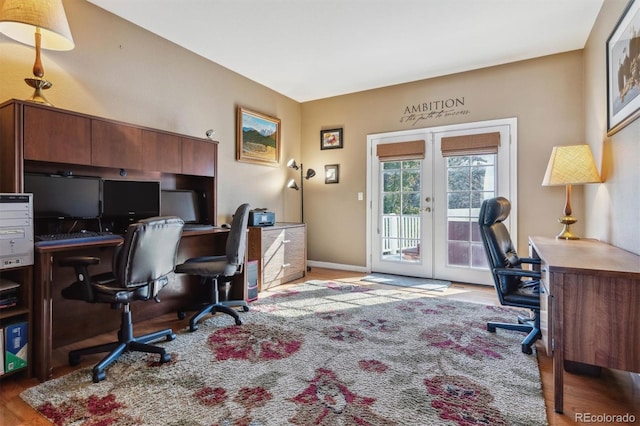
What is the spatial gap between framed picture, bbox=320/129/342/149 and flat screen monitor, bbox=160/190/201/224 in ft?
7.55

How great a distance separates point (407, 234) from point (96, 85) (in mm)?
3767

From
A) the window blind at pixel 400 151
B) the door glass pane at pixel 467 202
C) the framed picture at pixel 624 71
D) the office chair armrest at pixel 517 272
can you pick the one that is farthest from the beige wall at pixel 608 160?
the window blind at pixel 400 151

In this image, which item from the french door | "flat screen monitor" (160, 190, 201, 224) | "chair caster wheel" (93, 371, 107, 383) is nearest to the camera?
"chair caster wheel" (93, 371, 107, 383)

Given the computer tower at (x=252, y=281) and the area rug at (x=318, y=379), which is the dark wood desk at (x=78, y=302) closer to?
the computer tower at (x=252, y=281)

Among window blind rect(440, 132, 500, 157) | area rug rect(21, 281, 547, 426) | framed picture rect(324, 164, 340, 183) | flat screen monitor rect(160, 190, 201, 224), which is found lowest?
area rug rect(21, 281, 547, 426)

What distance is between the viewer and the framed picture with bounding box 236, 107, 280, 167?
4055 mm

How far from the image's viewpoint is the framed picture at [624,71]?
1.86 m

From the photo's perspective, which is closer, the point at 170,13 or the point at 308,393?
the point at 308,393

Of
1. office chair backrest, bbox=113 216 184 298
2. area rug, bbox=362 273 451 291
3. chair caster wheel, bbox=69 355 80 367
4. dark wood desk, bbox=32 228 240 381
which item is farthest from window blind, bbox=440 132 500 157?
chair caster wheel, bbox=69 355 80 367

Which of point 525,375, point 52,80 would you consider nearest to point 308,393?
point 525,375

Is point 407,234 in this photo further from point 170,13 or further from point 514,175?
point 170,13

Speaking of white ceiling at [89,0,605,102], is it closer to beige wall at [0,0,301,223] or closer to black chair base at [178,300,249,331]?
beige wall at [0,0,301,223]

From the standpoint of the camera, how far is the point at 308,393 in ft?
5.56

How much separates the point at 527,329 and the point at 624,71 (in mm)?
1840
